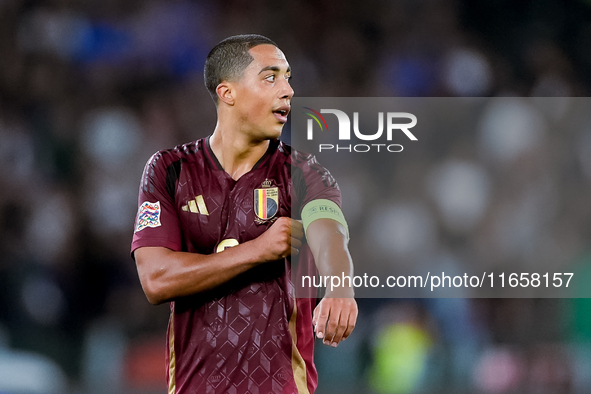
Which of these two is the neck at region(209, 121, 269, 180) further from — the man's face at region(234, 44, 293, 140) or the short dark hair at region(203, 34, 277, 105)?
the short dark hair at region(203, 34, 277, 105)

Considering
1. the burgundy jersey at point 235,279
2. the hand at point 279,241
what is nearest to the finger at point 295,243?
the hand at point 279,241

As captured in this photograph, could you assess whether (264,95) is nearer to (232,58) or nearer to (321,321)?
(232,58)

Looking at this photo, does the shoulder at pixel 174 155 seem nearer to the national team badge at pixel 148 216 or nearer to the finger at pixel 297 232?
the national team badge at pixel 148 216

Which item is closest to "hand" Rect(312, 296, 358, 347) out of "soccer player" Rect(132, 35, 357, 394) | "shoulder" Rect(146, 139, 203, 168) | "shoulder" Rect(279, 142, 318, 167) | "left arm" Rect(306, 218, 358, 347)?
"left arm" Rect(306, 218, 358, 347)

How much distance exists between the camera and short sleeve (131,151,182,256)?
5.10 feet

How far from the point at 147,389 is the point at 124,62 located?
85.5 inches

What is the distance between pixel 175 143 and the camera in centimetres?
388

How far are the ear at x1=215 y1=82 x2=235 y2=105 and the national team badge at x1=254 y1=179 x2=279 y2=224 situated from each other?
0.93 ft

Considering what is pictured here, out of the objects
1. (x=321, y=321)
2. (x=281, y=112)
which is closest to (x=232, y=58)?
(x=281, y=112)

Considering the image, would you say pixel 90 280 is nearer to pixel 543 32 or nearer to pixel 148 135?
pixel 148 135

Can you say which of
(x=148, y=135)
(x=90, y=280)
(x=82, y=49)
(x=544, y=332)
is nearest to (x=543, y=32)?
(x=544, y=332)

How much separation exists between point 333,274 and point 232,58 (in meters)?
0.76

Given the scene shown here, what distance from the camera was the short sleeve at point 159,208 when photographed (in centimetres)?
156

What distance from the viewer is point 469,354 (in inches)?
132
